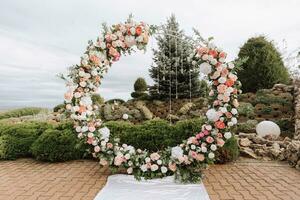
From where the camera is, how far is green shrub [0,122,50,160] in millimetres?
7206

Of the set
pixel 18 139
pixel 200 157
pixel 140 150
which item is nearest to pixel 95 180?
pixel 140 150

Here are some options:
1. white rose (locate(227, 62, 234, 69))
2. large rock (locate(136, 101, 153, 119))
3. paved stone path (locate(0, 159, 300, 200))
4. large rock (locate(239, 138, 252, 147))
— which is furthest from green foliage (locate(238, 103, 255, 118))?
white rose (locate(227, 62, 234, 69))

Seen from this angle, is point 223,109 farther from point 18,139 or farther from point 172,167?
point 18,139

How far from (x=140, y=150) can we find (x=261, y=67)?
7036 millimetres

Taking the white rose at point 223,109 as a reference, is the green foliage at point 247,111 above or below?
above

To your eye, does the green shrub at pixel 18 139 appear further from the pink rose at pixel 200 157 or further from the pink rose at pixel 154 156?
the pink rose at pixel 200 157

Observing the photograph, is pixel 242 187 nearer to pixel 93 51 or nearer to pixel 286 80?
pixel 93 51

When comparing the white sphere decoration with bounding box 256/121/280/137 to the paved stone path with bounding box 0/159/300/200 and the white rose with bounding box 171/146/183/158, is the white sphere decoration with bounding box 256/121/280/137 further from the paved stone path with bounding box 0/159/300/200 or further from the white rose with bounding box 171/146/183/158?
the white rose with bounding box 171/146/183/158

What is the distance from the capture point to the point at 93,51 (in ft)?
18.7

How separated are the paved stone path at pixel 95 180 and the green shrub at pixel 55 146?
6.0 inches

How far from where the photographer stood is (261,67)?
447 inches

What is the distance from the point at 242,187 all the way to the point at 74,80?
3.05 m

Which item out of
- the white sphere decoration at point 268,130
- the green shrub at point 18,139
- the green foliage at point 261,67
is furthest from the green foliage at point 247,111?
the green shrub at point 18,139

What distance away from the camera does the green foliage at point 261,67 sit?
11.4m
